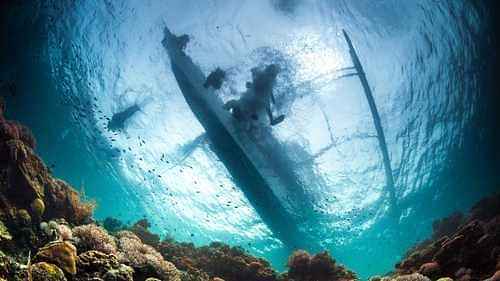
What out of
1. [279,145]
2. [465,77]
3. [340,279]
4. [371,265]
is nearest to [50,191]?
[340,279]

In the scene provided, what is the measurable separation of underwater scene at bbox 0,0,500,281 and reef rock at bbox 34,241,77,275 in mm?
29

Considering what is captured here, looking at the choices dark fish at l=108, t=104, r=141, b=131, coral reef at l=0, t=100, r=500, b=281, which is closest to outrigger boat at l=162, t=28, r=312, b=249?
dark fish at l=108, t=104, r=141, b=131

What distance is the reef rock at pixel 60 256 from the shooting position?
17.0 feet

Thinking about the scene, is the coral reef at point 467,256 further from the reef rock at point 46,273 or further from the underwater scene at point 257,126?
the reef rock at point 46,273

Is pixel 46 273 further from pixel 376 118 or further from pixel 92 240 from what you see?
pixel 376 118

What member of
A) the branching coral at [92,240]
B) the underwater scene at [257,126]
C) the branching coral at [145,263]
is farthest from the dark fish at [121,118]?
the branching coral at [145,263]

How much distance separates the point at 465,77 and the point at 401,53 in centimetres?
403

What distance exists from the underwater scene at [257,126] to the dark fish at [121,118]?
110mm

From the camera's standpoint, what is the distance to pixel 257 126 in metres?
19.0

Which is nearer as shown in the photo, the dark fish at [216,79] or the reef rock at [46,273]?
the reef rock at [46,273]

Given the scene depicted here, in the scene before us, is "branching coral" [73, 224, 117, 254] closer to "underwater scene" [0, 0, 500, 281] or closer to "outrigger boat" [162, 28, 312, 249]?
"underwater scene" [0, 0, 500, 281]

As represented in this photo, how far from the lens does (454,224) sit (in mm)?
19344

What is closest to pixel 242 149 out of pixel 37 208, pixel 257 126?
pixel 257 126

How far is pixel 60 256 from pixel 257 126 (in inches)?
565
